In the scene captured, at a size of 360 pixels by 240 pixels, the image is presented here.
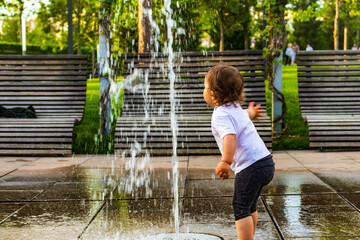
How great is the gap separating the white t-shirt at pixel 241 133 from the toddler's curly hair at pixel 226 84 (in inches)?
2.0

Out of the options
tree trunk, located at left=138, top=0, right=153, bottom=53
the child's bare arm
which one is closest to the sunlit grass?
tree trunk, located at left=138, top=0, right=153, bottom=53

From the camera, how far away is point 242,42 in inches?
1401

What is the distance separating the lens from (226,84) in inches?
118

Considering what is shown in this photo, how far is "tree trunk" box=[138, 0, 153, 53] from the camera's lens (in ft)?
42.8

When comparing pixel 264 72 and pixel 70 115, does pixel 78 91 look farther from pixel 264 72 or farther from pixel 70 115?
pixel 264 72

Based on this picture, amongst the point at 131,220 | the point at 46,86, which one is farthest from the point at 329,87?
the point at 131,220

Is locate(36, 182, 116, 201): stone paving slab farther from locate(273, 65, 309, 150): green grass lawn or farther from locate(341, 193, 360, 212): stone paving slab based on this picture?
locate(273, 65, 309, 150): green grass lawn

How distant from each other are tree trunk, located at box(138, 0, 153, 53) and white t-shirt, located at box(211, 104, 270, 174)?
33.2 ft

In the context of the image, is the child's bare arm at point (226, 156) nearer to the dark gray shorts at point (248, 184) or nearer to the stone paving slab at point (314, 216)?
the dark gray shorts at point (248, 184)

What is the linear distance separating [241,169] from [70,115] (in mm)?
5385

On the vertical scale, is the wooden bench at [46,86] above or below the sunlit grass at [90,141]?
above

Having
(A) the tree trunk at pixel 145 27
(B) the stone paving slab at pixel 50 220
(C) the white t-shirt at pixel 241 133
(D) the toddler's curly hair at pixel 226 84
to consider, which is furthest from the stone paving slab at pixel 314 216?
(A) the tree trunk at pixel 145 27

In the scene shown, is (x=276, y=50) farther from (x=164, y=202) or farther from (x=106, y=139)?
(x=164, y=202)

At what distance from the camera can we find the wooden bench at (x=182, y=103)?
7047mm
